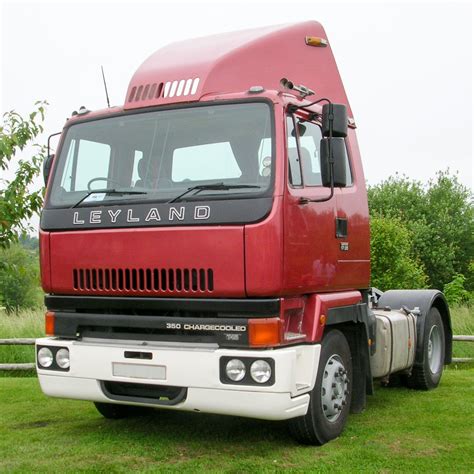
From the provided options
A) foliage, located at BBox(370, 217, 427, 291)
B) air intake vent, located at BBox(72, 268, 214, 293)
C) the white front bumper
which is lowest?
foliage, located at BBox(370, 217, 427, 291)

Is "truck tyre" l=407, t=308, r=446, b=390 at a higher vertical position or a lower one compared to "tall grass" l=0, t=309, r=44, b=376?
higher

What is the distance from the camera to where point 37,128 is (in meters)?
9.45

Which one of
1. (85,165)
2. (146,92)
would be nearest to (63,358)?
(85,165)

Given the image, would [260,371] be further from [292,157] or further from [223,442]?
[292,157]

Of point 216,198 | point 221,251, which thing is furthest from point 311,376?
point 216,198

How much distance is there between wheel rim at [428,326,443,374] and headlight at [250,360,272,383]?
4.13m

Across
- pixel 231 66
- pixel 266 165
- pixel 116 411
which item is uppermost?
pixel 231 66

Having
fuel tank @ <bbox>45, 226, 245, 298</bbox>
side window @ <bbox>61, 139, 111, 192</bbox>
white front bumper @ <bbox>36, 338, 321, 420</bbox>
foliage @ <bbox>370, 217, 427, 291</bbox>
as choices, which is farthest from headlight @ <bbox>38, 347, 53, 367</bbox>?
foliage @ <bbox>370, 217, 427, 291</bbox>

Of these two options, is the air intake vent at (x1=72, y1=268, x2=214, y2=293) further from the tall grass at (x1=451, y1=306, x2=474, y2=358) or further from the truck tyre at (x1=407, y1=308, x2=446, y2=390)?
the tall grass at (x1=451, y1=306, x2=474, y2=358)

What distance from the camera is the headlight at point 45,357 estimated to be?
589 centimetres

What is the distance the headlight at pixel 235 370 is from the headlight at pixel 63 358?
1425 millimetres

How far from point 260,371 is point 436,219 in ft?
158

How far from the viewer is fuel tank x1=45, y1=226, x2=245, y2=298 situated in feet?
17.0

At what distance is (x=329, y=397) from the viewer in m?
5.87
